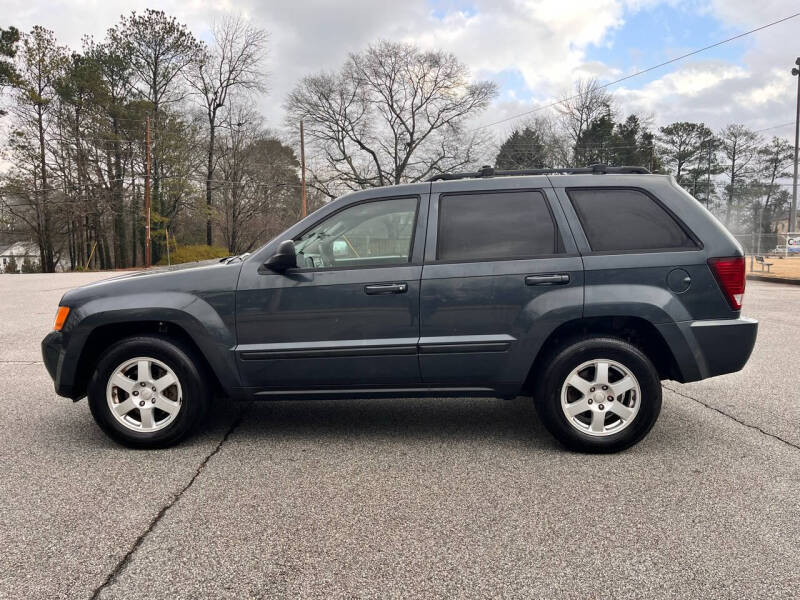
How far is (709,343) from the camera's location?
3.71 m

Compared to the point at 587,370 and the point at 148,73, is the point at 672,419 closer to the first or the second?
the point at 587,370

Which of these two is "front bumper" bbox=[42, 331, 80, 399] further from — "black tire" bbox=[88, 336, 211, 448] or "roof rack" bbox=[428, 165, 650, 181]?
"roof rack" bbox=[428, 165, 650, 181]

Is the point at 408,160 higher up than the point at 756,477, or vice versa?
the point at 408,160

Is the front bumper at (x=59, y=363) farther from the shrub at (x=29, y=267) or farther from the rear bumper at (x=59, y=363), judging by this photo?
the shrub at (x=29, y=267)

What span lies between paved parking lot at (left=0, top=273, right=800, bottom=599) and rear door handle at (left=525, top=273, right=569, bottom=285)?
1.13 meters

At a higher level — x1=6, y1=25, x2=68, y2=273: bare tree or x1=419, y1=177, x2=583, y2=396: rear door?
x1=6, y1=25, x2=68, y2=273: bare tree

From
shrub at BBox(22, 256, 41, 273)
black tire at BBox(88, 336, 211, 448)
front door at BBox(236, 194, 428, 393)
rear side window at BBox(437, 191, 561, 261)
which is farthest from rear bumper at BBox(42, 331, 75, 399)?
shrub at BBox(22, 256, 41, 273)

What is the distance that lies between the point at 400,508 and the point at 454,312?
1.30 m

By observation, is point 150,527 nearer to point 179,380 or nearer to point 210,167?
point 179,380

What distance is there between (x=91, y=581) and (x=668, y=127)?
2790 inches

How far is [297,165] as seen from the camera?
5075 cm

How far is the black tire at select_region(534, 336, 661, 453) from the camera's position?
3674 mm

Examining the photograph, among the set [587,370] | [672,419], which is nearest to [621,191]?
[587,370]

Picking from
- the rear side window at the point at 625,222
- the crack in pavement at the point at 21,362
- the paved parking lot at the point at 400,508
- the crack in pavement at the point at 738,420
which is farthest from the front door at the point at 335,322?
the crack in pavement at the point at 21,362
